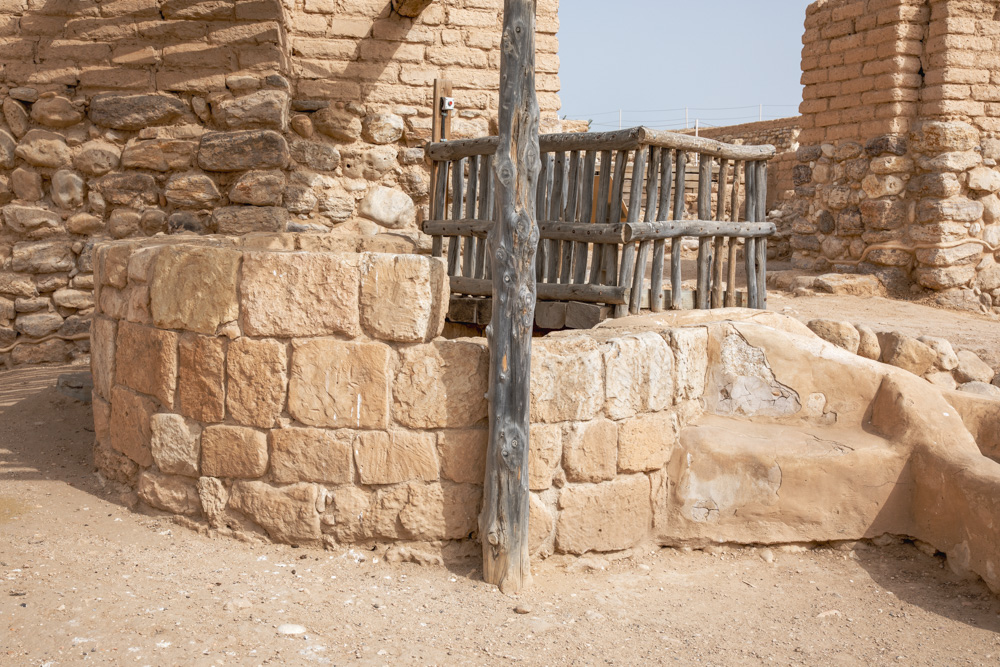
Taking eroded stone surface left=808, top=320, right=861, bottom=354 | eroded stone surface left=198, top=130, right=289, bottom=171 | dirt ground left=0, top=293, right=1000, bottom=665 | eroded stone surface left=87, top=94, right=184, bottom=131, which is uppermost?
eroded stone surface left=87, top=94, right=184, bottom=131

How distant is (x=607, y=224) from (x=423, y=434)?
2010 millimetres

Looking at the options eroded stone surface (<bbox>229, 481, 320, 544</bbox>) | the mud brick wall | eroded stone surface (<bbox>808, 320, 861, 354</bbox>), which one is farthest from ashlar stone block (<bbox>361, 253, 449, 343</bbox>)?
the mud brick wall

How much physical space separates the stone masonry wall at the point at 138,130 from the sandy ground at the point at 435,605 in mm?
2633

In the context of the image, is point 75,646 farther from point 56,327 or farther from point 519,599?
point 56,327

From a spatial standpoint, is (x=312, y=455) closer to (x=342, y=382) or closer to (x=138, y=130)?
(x=342, y=382)

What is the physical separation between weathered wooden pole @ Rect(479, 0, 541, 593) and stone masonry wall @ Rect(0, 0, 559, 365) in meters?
3.22

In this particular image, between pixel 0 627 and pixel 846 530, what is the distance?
361 centimetres

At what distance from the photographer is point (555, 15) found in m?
6.76

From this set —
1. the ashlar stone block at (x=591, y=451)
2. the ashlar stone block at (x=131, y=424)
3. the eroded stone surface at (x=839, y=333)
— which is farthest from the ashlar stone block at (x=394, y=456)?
the eroded stone surface at (x=839, y=333)

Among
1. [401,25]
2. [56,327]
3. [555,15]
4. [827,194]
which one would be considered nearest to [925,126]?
[827,194]

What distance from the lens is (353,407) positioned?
3.46 meters

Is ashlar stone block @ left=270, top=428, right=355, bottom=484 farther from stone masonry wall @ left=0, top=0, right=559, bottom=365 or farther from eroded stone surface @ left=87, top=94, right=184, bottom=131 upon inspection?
eroded stone surface @ left=87, top=94, right=184, bottom=131

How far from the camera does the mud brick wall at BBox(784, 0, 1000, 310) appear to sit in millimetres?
8188

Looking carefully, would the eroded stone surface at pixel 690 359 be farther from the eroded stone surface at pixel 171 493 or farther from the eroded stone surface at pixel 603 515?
the eroded stone surface at pixel 171 493
